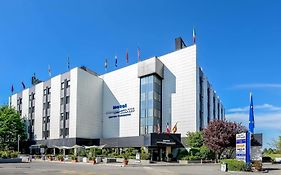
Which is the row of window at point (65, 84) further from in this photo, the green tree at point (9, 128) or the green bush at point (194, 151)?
the green bush at point (194, 151)

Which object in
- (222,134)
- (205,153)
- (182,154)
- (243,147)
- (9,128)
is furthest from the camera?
(9,128)

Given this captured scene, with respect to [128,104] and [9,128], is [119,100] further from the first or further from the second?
[9,128]

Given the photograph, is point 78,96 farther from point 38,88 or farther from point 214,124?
point 214,124

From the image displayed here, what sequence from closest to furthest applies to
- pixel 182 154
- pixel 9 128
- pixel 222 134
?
pixel 222 134 < pixel 182 154 < pixel 9 128

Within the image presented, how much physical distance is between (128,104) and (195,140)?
19.6 metres

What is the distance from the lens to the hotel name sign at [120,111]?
80738 mm

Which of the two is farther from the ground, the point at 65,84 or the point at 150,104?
the point at 65,84

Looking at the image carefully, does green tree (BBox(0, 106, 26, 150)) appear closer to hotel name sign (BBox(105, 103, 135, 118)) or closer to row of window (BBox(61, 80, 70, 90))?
row of window (BBox(61, 80, 70, 90))

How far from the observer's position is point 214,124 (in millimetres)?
58312

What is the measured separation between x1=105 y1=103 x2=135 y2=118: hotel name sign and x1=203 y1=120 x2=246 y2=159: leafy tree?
24335 mm

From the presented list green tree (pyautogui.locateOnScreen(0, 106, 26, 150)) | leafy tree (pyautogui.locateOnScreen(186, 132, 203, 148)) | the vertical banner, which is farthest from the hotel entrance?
green tree (pyautogui.locateOnScreen(0, 106, 26, 150))

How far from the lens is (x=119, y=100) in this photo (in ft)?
275

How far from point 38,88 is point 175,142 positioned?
44181mm

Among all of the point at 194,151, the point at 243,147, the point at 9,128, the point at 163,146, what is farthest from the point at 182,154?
the point at 9,128
